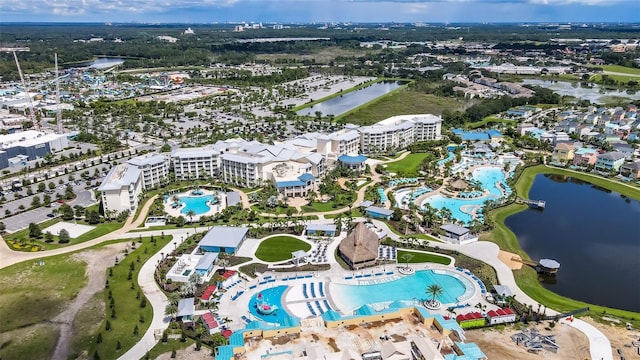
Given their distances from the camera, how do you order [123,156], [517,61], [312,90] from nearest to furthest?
[123,156] < [312,90] < [517,61]

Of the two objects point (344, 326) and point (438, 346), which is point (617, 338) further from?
point (344, 326)

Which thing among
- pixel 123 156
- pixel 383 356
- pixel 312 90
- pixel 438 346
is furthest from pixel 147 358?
pixel 312 90

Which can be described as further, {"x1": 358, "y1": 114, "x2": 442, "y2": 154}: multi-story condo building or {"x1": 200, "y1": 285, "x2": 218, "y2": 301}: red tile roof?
{"x1": 358, "y1": 114, "x2": 442, "y2": 154}: multi-story condo building

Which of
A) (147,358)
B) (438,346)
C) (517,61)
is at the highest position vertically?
(517,61)

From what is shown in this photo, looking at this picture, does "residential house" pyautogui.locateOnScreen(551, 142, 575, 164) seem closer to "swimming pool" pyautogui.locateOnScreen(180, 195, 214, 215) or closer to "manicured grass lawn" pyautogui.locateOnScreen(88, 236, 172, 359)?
"swimming pool" pyautogui.locateOnScreen(180, 195, 214, 215)

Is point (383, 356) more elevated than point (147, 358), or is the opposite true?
point (383, 356)

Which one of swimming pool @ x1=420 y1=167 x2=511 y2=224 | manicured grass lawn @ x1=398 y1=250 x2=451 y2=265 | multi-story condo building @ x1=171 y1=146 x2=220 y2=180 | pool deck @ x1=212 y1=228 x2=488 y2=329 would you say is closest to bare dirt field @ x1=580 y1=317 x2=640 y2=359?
pool deck @ x1=212 y1=228 x2=488 y2=329

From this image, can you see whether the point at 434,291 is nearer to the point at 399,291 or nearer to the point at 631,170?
the point at 399,291
